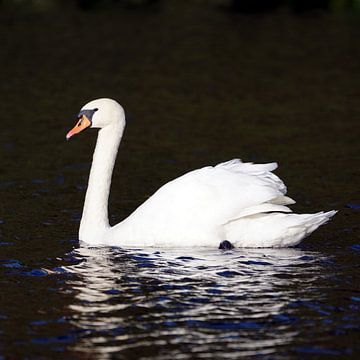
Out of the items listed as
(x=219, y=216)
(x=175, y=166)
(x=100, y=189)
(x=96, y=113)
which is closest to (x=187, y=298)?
(x=219, y=216)

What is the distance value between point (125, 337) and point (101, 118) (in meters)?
3.81

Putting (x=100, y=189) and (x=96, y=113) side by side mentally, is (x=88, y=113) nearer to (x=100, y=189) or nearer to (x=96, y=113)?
(x=96, y=113)

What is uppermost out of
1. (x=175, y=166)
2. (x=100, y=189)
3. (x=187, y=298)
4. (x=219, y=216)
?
(x=175, y=166)

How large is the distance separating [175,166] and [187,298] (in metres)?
6.48

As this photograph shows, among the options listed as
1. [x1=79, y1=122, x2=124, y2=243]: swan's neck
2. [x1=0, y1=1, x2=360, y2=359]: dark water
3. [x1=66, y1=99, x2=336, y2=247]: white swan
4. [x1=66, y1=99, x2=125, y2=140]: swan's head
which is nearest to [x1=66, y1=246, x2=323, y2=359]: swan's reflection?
[x1=0, y1=1, x2=360, y2=359]: dark water

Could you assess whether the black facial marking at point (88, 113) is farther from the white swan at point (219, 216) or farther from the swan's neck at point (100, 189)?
the white swan at point (219, 216)

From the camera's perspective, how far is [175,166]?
16.0 meters

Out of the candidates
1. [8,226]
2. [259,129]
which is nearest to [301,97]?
[259,129]

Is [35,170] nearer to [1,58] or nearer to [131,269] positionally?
[131,269]

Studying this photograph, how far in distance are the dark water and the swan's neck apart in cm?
28

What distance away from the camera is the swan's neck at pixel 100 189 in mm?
11859

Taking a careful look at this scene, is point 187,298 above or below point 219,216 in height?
below

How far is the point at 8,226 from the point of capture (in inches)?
496

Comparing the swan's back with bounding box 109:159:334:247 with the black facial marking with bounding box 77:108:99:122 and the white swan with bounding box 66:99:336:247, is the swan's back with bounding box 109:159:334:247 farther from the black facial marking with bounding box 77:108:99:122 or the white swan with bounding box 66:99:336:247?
the black facial marking with bounding box 77:108:99:122
